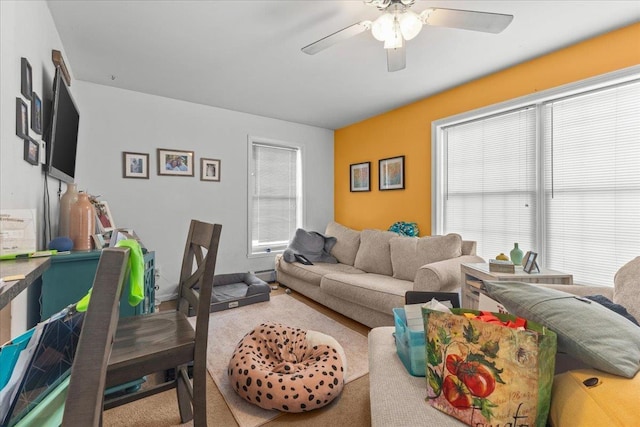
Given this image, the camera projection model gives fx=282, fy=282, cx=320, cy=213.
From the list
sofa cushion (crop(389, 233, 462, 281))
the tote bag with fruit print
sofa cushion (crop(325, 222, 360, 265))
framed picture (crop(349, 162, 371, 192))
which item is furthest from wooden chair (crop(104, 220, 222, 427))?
framed picture (crop(349, 162, 371, 192))

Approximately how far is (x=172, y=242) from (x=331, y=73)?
2746 mm

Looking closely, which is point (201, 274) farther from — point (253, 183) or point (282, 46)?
point (253, 183)

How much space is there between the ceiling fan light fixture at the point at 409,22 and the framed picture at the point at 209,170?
2907 millimetres

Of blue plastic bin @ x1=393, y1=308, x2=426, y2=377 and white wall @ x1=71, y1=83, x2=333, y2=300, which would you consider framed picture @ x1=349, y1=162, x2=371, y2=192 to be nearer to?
white wall @ x1=71, y1=83, x2=333, y2=300

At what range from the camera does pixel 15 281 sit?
29.5 inches

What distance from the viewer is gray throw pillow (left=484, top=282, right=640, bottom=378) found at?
2.39 ft

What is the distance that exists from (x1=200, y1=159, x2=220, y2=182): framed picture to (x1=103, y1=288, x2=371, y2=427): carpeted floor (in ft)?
8.63

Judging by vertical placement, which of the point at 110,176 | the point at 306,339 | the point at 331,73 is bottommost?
the point at 306,339

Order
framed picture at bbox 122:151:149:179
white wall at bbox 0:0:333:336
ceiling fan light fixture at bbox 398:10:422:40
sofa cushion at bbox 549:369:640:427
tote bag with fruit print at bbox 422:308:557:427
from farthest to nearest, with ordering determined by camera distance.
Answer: framed picture at bbox 122:151:149:179
white wall at bbox 0:0:333:336
ceiling fan light fixture at bbox 398:10:422:40
tote bag with fruit print at bbox 422:308:557:427
sofa cushion at bbox 549:369:640:427

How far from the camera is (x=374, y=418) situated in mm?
933

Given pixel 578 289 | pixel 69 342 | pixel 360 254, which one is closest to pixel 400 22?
Result: pixel 578 289

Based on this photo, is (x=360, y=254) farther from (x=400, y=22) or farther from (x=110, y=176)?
(x=110, y=176)

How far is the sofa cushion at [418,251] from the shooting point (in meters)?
2.75

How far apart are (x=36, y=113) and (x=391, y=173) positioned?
3510mm
